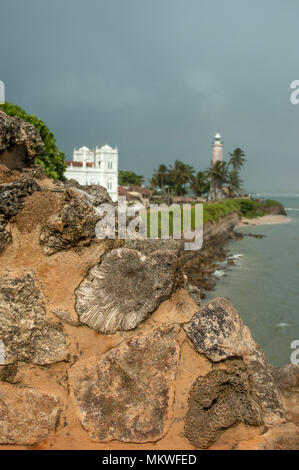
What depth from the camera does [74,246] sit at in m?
3.39

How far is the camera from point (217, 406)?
2973 mm

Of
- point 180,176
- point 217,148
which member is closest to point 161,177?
point 180,176

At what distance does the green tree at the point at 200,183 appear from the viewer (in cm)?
7781

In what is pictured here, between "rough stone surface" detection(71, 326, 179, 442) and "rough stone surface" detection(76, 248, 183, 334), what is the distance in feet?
0.74

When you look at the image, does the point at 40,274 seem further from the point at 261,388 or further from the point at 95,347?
the point at 261,388

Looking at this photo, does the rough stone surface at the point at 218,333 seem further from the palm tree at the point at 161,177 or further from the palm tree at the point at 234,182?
the palm tree at the point at 234,182

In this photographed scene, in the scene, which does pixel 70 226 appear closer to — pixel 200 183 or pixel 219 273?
pixel 219 273

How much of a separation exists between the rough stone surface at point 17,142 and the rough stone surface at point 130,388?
7.68 feet

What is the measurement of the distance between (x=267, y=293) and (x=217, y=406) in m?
18.6

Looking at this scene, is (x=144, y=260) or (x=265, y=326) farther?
(x=265, y=326)

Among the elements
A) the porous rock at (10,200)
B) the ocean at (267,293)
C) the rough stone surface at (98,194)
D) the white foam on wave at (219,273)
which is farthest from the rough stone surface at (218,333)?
the white foam on wave at (219,273)
